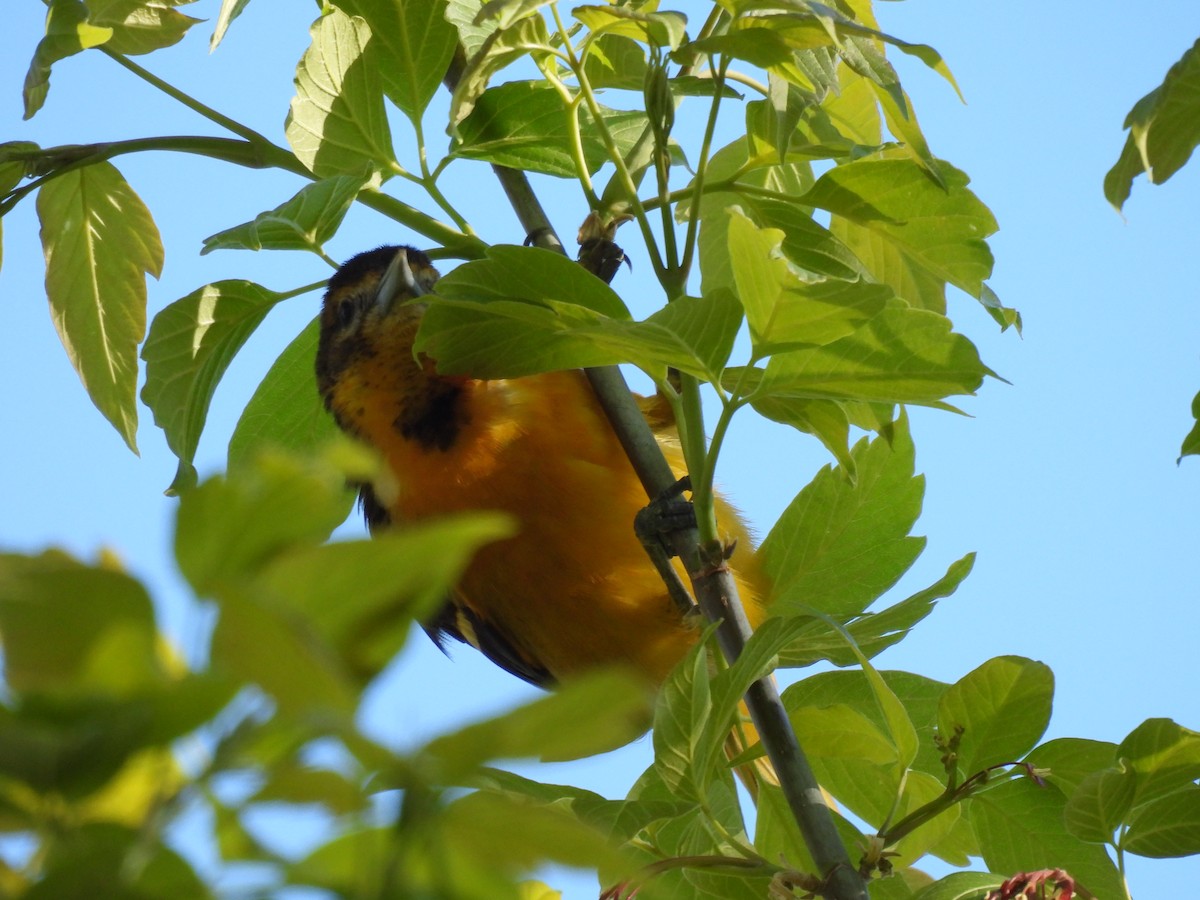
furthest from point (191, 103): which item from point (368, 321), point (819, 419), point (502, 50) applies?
Result: point (368, 321)

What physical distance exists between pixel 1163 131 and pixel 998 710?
0.57 meters

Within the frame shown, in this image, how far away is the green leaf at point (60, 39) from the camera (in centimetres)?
141

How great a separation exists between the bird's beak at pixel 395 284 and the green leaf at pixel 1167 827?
197 centimetres

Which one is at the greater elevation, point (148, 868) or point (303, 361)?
point (303, 361)

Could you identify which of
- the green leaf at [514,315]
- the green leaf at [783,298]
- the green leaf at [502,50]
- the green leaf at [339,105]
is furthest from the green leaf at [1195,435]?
the green leaf at [339,105]

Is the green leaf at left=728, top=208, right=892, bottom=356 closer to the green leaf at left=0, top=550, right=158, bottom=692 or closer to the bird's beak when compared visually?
the green leaf at left=0, top=550, right=158, bottom=692

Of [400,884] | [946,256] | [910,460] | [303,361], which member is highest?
[303,361]

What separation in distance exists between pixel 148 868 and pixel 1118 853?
115cm

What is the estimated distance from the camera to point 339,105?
1.49 metres

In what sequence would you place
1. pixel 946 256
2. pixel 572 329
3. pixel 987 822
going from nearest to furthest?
pixel 572 329 → pixel 987 822 → pixel 946 256

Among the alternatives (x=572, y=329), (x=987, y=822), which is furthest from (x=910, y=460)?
(x=572, y=329)

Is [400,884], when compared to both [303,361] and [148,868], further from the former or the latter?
[303,361]

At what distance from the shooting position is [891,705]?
1.16 metres

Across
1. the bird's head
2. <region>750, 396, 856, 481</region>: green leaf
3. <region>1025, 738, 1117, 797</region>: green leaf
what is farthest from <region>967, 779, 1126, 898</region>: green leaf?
the bird's head
